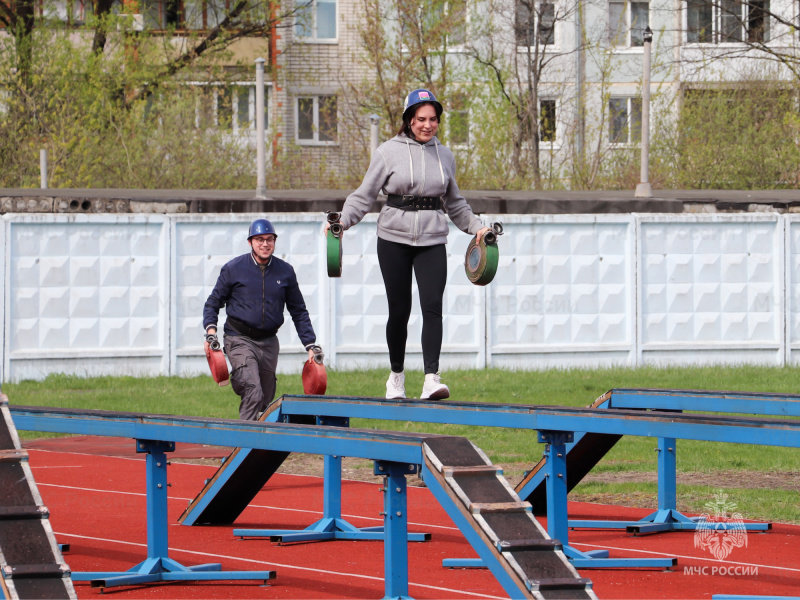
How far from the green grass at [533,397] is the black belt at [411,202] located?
10.8 feet

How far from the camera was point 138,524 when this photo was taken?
904 centimetres

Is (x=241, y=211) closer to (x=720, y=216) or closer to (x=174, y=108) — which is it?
(x=720, y=216)

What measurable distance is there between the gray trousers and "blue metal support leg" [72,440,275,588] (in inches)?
89.6

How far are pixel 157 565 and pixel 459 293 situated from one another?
35.4ft

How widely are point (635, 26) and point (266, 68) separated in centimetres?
1132

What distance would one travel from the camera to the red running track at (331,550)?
6906 mm

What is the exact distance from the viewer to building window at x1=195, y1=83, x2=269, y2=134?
101ft

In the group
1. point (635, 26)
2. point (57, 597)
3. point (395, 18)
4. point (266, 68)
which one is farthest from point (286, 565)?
point (635, 26)

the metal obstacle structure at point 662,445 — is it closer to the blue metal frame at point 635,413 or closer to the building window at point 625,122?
the blue metal frame at point 635,413

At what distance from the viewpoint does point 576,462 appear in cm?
928

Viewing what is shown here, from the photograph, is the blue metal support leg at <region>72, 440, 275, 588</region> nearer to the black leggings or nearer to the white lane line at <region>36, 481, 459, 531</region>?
the black leggings

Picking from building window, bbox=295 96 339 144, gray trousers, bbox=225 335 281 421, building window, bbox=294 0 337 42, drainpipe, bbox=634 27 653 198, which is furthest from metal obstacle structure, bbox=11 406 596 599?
building window, bbox=294 0 337 42

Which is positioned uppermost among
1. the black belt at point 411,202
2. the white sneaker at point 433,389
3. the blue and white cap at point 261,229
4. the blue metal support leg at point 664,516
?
the black belt at point 411,202

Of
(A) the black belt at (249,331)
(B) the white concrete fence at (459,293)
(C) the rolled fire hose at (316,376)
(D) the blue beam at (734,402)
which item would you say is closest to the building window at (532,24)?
(B) the white concrete fence at (459,293)
